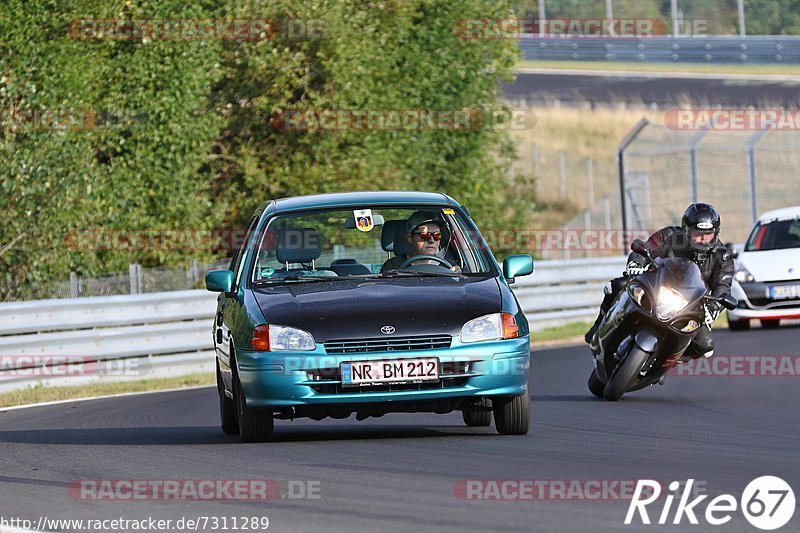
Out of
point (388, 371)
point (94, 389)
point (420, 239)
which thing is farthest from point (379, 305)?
point (94, 389)

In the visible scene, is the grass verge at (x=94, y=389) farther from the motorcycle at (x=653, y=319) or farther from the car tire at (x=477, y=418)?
the car tire at (x=477, y=418)

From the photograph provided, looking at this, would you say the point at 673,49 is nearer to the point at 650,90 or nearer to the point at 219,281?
the point at 650,90

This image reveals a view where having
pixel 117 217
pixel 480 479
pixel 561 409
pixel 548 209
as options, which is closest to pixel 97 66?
pixel 117 217

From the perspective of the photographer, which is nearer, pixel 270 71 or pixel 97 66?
pixel 97 66

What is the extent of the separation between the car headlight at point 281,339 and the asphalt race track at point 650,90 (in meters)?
39.3

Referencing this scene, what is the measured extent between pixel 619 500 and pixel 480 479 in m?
1.04

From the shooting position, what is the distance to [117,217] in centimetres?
2481

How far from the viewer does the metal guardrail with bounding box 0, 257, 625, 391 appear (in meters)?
18.2

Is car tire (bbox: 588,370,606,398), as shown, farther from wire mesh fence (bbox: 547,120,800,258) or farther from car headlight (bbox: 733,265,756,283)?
wire mesh fence (bbox: 547,120,800,258)

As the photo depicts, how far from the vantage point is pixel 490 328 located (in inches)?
395

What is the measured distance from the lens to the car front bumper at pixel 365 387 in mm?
9828

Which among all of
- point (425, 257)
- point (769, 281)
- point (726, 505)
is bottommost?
point (769, 281)

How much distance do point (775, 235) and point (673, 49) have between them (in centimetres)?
3365

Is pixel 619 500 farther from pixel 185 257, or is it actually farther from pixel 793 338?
pixel 185 257
